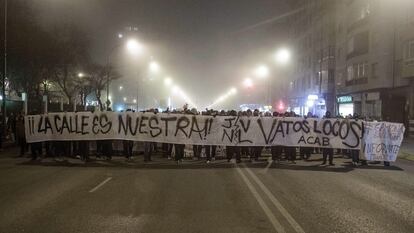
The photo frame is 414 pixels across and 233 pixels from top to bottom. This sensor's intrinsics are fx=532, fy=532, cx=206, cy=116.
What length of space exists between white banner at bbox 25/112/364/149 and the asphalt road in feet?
6.83

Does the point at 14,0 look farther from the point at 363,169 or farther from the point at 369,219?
the point at 369,219

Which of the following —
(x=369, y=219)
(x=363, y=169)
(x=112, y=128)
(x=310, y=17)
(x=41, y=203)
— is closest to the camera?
(x=369, y=219)

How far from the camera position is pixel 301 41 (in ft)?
281

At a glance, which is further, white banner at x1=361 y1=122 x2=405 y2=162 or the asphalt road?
white banner at x1=361 y1=122 x2=405 y2=162

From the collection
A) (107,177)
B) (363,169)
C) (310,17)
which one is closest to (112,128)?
(107,177)

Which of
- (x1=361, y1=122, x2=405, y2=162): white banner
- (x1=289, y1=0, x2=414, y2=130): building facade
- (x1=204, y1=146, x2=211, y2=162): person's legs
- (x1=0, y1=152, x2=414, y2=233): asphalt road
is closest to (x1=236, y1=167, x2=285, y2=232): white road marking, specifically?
(x1=0, y1=152, x2=414, y2=233): asphalt road

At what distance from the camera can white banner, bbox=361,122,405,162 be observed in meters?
19.5

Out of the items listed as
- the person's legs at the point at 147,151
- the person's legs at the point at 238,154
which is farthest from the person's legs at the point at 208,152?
the person's legs at the point at 147,151

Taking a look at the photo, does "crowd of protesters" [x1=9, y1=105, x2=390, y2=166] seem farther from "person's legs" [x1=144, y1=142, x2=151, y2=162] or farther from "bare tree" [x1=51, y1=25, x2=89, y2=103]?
"bare tree" [x1=51, y1=25, x2=89, y2=103]

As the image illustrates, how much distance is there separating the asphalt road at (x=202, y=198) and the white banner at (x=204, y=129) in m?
2.08

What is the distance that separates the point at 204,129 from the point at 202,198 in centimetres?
886

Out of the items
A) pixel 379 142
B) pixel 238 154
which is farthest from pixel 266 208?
pixel 379 142

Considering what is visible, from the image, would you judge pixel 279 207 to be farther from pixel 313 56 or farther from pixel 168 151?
pixel 313 56

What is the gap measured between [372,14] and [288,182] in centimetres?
4019
